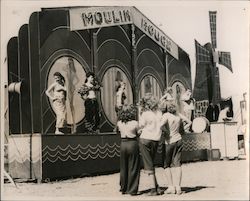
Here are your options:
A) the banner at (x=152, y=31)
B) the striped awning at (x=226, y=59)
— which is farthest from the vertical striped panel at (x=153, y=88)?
the striped awning at (x=226, y=59)

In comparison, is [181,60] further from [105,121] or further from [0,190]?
[0,190]

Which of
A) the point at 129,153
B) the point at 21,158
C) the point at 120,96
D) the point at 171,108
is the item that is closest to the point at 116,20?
the point at 120,96

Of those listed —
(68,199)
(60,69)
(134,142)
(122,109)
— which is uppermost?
(60,69)

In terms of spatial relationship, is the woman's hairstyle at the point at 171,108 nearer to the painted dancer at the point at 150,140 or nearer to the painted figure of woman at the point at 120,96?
the painted dancer at the point at 150,140

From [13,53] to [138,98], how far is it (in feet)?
1.76

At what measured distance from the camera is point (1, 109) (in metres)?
1.59

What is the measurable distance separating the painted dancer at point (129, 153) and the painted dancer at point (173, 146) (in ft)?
0.37

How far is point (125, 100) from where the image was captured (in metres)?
1.56

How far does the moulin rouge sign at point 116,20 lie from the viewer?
5.17ft

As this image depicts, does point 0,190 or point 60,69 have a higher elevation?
point 60,69

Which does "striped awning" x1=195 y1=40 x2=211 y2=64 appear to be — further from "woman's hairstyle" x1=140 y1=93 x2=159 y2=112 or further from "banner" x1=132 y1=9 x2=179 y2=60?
"woman's hairstyle" x1=140 y1=93 x2=159 y2=112

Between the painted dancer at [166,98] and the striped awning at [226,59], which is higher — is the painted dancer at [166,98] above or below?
below

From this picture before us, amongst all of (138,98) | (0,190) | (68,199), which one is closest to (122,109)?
(138,98)

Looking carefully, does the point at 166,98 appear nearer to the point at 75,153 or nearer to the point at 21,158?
the point at 75,153
